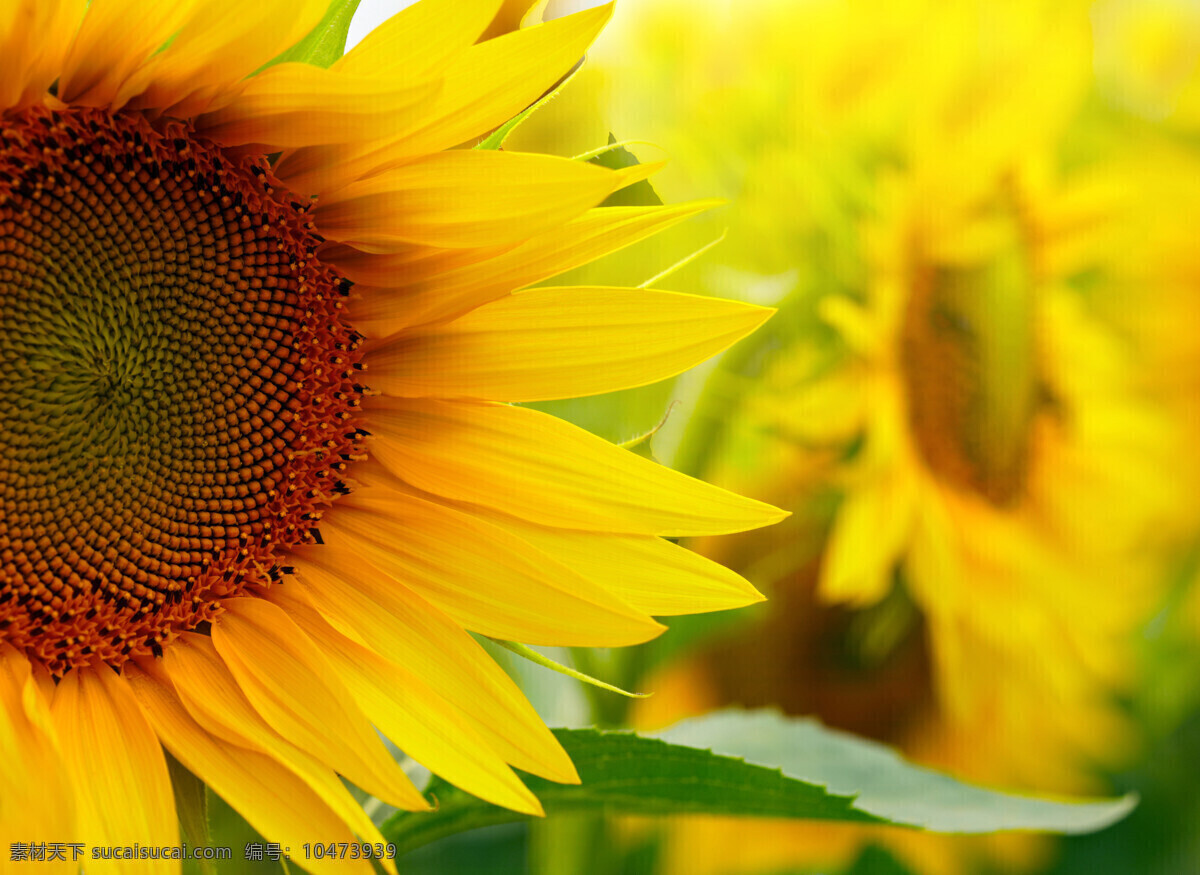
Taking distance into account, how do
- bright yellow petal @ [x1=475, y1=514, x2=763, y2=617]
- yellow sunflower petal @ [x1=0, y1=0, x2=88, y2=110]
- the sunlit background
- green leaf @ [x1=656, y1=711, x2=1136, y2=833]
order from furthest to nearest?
the sunlit background
green leaf @ [x1=656, y1=711, x2=1136, y2=833]
bright yellow petal @ [x1=475, y1=514, x2=763, y2=617]
yellow sunflower petal @ [x1=0, y1=0, x2=88, y2=110]

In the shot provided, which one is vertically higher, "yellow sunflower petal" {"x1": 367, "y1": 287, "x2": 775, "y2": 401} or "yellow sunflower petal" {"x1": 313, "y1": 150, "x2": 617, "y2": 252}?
"yellow sunflower petal" {"x1": 313, "y1": 150, "x2": 617, "y2": 252}

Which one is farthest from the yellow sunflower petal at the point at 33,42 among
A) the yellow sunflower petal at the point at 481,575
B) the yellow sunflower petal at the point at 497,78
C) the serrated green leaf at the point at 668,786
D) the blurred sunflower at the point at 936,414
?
the blurred sunflower at the point at 936,414

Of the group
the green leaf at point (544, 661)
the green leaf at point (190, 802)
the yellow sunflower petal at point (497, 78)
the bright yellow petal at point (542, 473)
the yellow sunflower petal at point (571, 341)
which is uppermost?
the yellow sunflower petal at point (497, 78)

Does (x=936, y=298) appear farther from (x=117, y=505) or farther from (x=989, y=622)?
(x=117, y=505)

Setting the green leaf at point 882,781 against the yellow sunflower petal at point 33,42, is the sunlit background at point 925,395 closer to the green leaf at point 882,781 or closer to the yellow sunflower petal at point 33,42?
the green leaf at point 882,781

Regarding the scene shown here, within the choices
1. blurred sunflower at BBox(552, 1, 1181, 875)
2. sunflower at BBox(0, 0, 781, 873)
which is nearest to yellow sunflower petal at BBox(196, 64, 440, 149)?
sunflower at BBox(0, 0, 781, 873)

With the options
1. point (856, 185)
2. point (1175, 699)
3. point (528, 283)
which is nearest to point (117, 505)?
point (528, 283)

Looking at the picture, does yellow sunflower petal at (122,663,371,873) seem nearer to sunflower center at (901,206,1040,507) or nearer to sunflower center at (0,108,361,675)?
sunflower center at (0,108,361,675)
